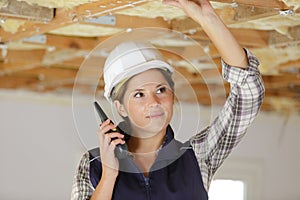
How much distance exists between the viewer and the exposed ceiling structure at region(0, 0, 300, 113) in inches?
84.3

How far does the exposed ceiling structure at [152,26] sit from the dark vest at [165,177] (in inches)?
6.1

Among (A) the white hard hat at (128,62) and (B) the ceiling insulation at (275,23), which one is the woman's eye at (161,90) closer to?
(A) the white hard hat at (128,62)

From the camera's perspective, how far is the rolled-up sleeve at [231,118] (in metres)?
1.88


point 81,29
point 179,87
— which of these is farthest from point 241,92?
point 81,29

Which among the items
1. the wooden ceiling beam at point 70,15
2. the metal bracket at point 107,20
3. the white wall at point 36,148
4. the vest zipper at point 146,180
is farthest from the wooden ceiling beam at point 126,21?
the white wall at point 36,148

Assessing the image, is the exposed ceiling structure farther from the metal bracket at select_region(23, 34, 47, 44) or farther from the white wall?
the white wall

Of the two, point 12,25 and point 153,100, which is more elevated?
point 153,100

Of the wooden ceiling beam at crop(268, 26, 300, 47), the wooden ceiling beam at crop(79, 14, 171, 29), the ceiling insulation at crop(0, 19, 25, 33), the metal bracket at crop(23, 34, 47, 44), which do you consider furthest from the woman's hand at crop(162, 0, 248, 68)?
the metal bracket at crop(23, 34, 47, 44)

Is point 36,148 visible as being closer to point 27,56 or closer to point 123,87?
point 27,56

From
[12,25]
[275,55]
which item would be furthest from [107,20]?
[275,55]

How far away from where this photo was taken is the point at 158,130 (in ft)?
6.15

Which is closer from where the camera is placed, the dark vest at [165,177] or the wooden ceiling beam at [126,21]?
the dark vest at [165,177]

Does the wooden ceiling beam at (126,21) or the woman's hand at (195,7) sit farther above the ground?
the woman's hand at (195,7)

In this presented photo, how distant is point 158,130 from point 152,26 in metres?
1.33
